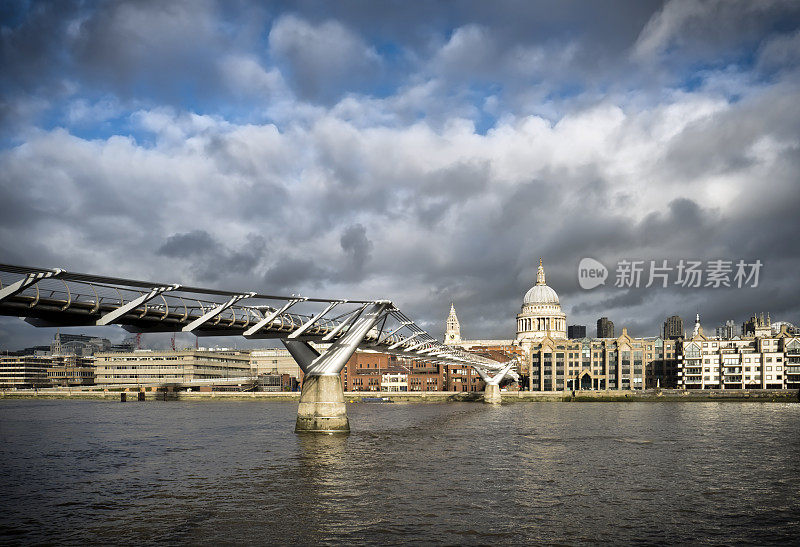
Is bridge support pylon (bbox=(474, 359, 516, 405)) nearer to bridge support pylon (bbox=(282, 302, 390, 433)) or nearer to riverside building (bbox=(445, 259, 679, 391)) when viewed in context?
riverside building (bbox=(445, 259, 679, 391))

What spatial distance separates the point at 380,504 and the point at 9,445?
1746 inches

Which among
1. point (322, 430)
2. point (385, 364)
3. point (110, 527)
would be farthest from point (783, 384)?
point (110, 527)

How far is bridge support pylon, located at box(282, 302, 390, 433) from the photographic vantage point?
64812mm

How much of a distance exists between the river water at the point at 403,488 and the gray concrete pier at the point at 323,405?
79.5 inches

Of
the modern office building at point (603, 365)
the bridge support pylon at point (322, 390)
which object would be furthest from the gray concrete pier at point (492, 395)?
the bridge support pylon at point (322, 390)

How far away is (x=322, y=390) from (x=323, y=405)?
126 cm

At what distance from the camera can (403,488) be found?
37719 mm

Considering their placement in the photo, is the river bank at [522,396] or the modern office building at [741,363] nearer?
the river bank at [522,396]

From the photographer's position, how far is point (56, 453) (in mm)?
55875

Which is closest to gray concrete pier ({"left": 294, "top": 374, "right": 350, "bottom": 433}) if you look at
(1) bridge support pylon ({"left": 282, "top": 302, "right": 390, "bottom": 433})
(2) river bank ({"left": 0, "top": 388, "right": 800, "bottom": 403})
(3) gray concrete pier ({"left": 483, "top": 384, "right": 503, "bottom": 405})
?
(1) bridge support pylon ({"left": 282, "top": 302, "right": 390, "bottom": 433})

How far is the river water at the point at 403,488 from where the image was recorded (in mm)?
28125

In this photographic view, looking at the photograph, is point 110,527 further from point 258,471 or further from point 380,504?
point 258,471

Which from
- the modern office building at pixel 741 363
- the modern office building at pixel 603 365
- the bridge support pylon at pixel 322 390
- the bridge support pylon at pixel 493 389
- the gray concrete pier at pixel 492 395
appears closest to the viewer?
the bridge support pylon at pixel 322 390

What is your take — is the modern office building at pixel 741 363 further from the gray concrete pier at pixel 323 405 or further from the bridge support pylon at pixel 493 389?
the gray concrete pier at pixel 323 405
